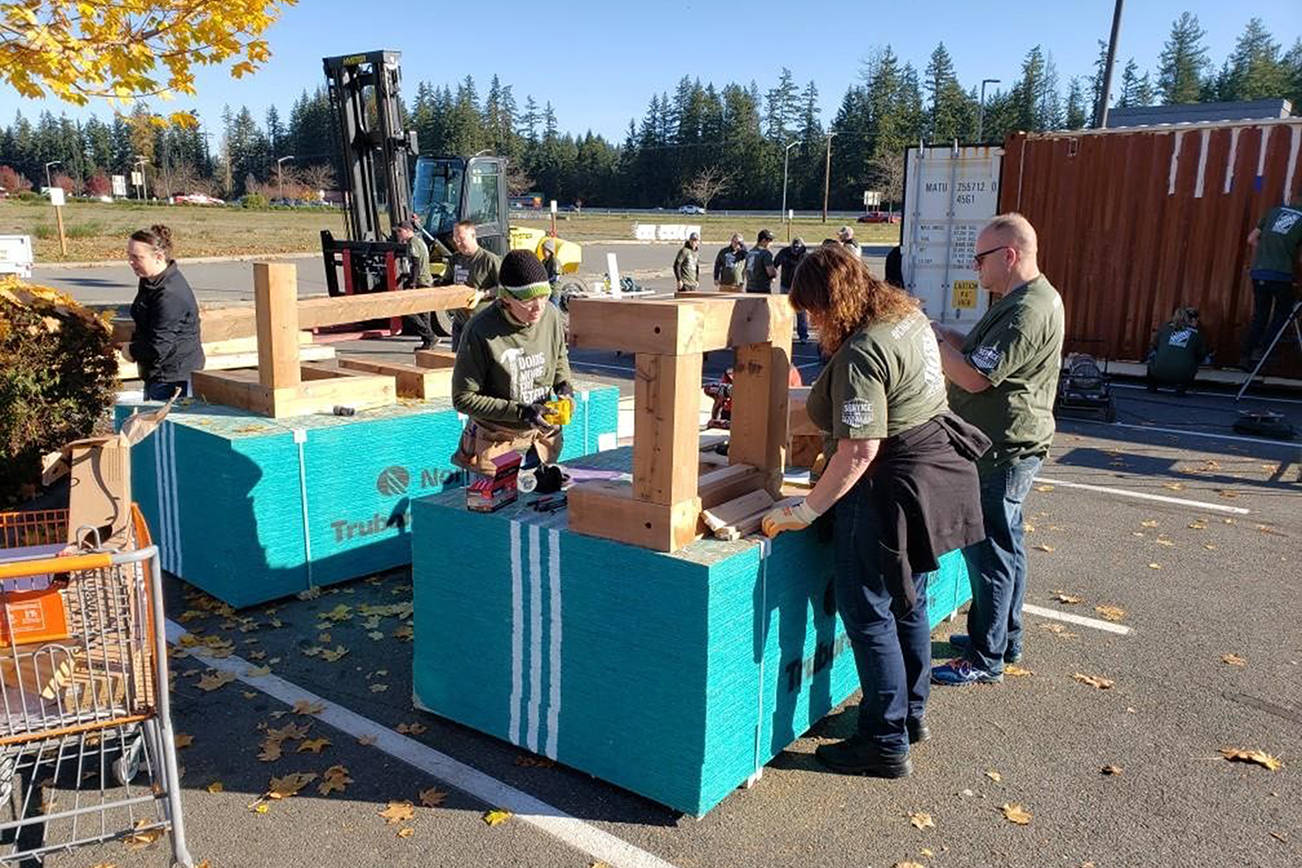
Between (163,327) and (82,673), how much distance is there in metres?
3.42

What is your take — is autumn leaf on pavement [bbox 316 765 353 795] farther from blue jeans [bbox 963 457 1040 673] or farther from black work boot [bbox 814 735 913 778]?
blue jeans [bbox 963 457 1040 673]

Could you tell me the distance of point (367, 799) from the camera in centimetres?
365

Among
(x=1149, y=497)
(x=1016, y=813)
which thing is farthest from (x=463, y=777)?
(x=1149, y=497)

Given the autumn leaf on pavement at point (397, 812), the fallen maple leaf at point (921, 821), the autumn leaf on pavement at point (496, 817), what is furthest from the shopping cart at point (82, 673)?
the fallen maple leaf at point (921, 821)

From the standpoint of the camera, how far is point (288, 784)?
3740 millimetres

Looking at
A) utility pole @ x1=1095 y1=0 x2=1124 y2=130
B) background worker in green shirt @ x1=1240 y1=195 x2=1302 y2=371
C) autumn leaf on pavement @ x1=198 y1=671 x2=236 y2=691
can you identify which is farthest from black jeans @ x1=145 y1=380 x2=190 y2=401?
utility pole @ x1=1095 y1=0 x2=1124 y2=130

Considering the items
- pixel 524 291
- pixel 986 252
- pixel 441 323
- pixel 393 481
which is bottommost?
pixel 441 323

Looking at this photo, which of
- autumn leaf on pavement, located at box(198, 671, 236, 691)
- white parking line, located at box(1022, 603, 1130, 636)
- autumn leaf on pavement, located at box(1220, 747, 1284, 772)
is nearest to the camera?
autumn leaf on pavement, located at box(1220, 747, 1284, 772)

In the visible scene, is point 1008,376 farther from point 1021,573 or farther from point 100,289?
point 100,289

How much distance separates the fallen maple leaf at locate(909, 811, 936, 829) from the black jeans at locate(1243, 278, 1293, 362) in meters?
10.8

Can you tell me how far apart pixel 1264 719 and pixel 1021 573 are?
1.19 m

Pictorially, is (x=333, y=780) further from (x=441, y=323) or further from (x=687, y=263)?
(x=687, y=263)

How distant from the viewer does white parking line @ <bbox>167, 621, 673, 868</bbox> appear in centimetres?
335

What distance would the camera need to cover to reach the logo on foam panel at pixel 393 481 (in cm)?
579
